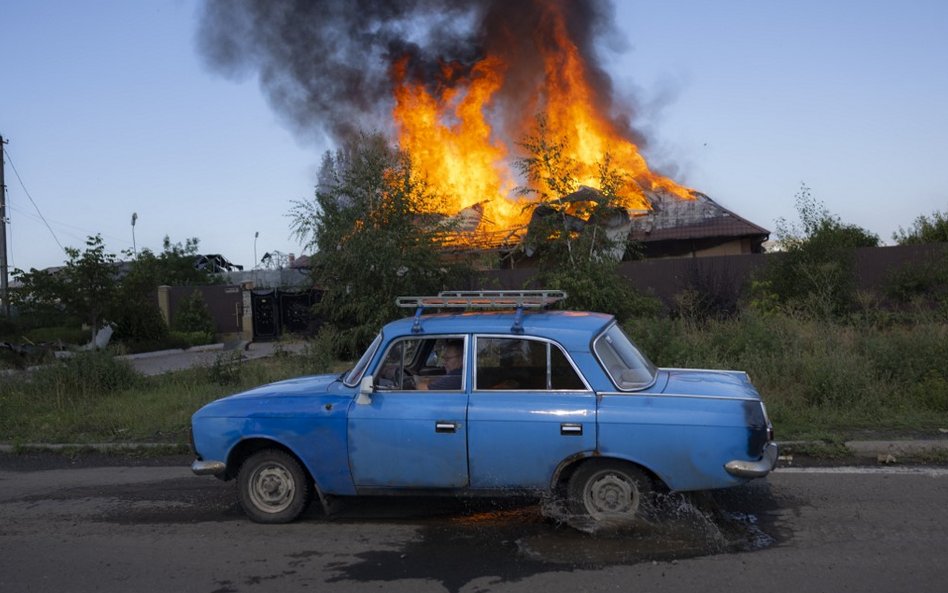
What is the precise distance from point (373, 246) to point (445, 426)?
816 cm

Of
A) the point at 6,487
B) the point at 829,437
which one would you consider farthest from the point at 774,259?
the point at 6,487

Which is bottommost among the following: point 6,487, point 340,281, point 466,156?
point 6,487

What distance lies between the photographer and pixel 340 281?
46.0 ft

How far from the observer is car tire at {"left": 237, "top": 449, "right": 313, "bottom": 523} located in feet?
19.9

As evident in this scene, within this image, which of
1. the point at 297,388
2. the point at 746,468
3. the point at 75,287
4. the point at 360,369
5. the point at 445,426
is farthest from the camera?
the point at 75,287

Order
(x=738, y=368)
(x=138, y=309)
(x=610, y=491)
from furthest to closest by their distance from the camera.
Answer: (x=138, y=309) < (x=738, y=368) < (x=610, y=491)

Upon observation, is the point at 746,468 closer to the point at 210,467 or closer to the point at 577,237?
the point at 210,467

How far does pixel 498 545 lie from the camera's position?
5.50m

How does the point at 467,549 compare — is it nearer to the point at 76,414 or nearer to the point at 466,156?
the point at 76,414

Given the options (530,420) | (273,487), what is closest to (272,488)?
(273,487)

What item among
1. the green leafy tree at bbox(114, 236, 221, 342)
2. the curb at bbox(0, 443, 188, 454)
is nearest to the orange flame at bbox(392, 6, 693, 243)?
the green leafy tree at bbox(114, 236, 221, 342)

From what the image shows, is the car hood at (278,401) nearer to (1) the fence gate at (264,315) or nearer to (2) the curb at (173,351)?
(2) the curb at (173,351)

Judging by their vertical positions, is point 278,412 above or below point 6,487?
above

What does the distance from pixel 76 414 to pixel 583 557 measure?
8.34m
